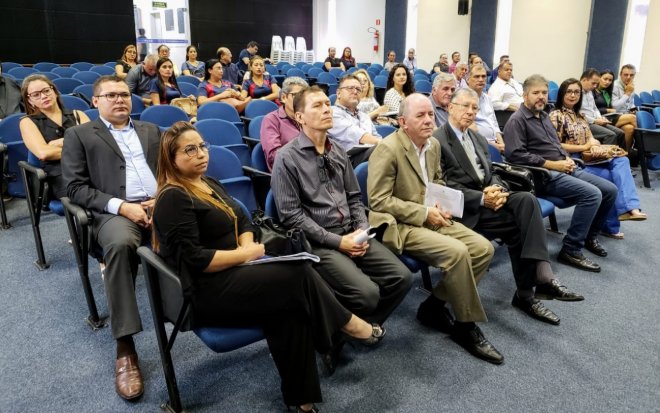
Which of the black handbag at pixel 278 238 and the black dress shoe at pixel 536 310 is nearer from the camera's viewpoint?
the black handbag at pixel 278 238

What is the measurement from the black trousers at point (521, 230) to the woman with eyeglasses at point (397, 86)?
8.46ft

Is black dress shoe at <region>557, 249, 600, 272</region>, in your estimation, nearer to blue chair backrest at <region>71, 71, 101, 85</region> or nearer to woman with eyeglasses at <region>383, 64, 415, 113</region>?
woman with eyeglasses at <region>383, 64, 415, 113</region>

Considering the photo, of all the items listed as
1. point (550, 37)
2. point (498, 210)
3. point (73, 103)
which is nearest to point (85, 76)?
point (73, 103)

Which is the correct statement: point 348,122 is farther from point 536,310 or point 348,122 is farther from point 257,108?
point 536,310

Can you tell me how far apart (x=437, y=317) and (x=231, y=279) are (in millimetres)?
1299

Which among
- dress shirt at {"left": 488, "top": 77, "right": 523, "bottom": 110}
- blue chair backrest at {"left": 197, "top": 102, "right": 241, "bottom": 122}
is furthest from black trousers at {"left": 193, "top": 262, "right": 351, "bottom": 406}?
dress shirt at {"left": 488, "top": 77, "right": 523, "bottom": 110}

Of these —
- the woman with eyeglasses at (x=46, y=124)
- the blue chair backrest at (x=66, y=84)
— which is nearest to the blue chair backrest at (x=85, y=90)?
the blue chair backrest at (x=66, y=84)

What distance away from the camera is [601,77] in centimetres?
641

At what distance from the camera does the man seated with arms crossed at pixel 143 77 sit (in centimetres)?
584

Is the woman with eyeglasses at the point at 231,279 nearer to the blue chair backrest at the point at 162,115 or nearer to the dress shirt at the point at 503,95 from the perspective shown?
the blue chair backrest at the point at 162,115

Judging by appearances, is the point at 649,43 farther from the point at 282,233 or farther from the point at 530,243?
→ the point at 282,233

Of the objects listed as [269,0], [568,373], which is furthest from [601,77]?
[269,0]

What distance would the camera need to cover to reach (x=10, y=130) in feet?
12.1

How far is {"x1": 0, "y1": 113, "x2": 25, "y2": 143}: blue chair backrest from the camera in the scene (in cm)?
362
